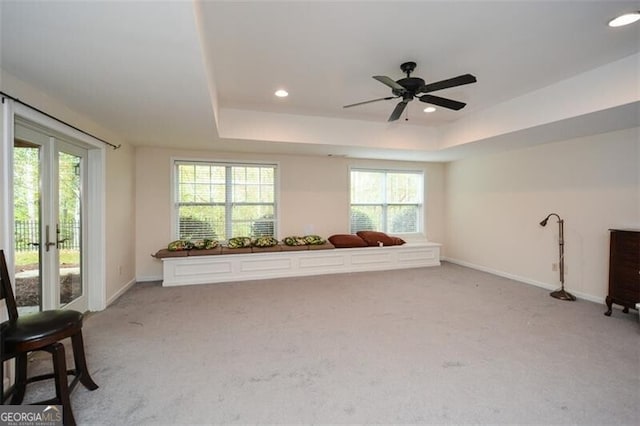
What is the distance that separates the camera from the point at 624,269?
337 centimetres

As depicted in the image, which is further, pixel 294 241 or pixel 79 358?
pixel 294 241

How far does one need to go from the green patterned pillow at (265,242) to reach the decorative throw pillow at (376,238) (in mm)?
1770

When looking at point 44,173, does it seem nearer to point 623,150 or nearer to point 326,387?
point 326,387

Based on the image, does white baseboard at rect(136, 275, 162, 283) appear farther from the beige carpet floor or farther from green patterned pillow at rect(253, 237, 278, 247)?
green patterned pillow at rect(253, 237, 278, 247)

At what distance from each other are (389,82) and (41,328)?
3.01 metres

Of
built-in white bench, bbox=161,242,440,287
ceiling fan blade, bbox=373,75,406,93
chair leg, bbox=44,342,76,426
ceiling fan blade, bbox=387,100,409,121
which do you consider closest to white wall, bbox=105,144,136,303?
built-in white bench, bbox=161,242,440,287

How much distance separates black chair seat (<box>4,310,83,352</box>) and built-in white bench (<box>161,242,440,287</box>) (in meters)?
2.73

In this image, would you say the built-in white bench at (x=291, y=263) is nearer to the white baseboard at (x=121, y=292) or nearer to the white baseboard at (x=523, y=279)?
the white baseboard at (x=121, y=292)

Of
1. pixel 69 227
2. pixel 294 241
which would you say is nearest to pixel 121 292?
pixel 69 227

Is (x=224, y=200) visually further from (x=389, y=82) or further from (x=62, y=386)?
(x=62, y=386)

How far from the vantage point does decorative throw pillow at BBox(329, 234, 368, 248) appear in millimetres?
5465

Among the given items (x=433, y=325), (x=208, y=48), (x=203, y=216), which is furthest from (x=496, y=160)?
(x=203, y=216)

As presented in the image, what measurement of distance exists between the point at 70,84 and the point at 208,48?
1164 mm

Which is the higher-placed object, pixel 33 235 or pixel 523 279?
pixel 33 235
